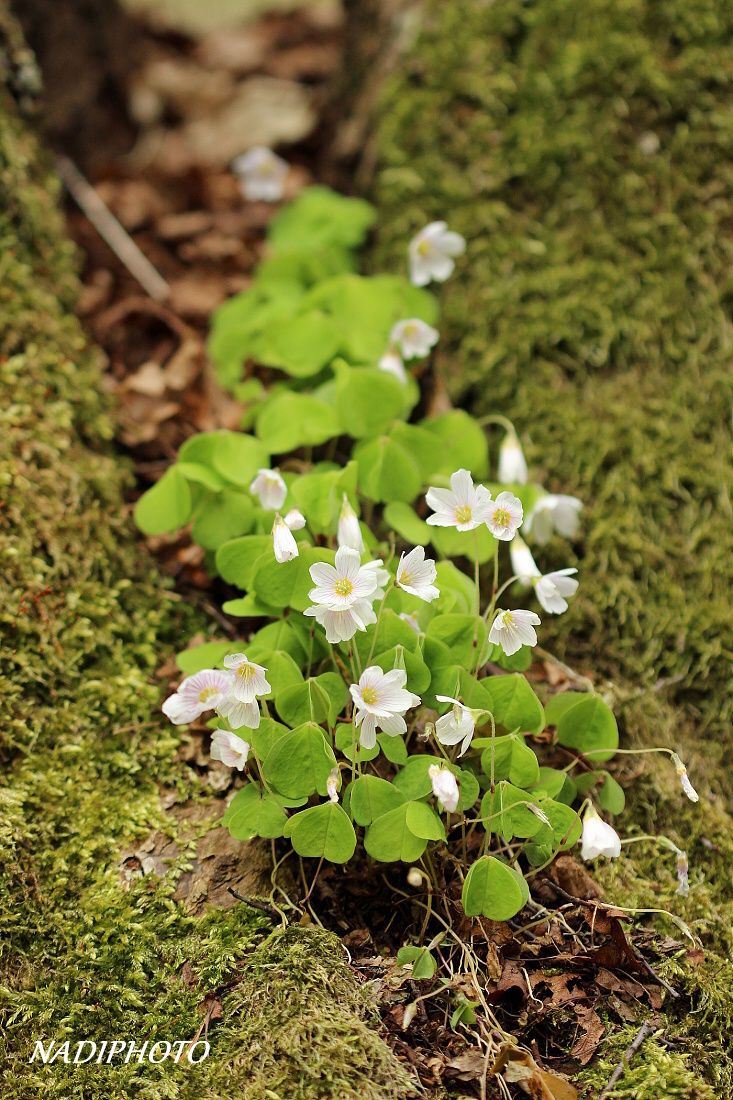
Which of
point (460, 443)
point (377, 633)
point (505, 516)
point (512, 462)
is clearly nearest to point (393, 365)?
point (460, 443)

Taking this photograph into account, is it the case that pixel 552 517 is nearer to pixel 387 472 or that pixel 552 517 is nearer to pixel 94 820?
pixel 387 472

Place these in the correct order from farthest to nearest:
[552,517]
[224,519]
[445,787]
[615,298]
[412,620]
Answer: [615,298] → [552,517] → [224,519] → [412,620] → [445,787]

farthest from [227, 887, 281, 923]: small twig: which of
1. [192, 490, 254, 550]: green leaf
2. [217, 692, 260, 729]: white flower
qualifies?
[192, 490, 254, 550]: green leaf

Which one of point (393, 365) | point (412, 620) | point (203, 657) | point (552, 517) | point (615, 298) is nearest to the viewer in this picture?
point (412, 620)

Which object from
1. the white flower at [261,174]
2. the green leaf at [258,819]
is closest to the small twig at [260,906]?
the green leaf at [258,819]

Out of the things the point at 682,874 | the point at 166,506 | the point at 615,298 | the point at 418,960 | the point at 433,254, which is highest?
the point at 615,298

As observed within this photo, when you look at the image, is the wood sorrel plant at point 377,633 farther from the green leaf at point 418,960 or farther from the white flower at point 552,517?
the green leaf at point 418,960

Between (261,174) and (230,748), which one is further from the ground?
(261,174)
